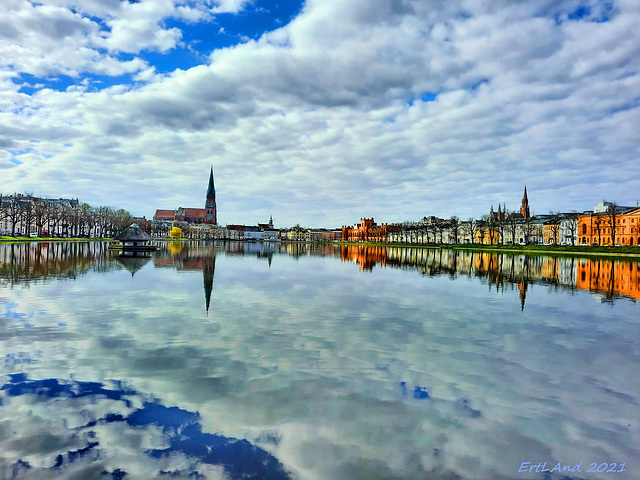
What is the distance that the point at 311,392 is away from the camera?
889cm

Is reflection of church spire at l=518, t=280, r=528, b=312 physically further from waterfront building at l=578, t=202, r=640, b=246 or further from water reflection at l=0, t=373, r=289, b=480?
waterfront building at l=578, t=202, r=640, b=246

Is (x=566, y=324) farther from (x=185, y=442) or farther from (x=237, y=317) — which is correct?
(x=185, y=442)

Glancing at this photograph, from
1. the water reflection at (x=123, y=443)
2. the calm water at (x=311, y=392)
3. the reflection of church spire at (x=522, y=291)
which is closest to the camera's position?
the water reflection at (x=123, y=443)

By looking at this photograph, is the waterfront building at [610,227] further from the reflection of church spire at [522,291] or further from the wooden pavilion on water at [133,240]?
the wooden pavilion on water at [133,240]

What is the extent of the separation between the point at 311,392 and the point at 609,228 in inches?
6581

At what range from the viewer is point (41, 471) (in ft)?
19.2

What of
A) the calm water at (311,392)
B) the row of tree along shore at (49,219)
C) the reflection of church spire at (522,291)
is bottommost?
the reflection of church spire at (522,291)

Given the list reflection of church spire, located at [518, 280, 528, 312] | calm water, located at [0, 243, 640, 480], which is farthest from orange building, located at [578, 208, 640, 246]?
calm water, located at [0, 243, 640, 480]

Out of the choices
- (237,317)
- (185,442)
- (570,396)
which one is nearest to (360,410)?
(185,442)

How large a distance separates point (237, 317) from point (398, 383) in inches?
361

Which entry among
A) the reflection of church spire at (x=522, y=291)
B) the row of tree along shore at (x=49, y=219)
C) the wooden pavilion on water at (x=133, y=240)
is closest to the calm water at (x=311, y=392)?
the reflection of church spire at (x=522, y=291)

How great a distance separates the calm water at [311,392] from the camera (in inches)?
249

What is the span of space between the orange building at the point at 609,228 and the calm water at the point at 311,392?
471ft

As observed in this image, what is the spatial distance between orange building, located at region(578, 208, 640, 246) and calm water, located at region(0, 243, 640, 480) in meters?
143
